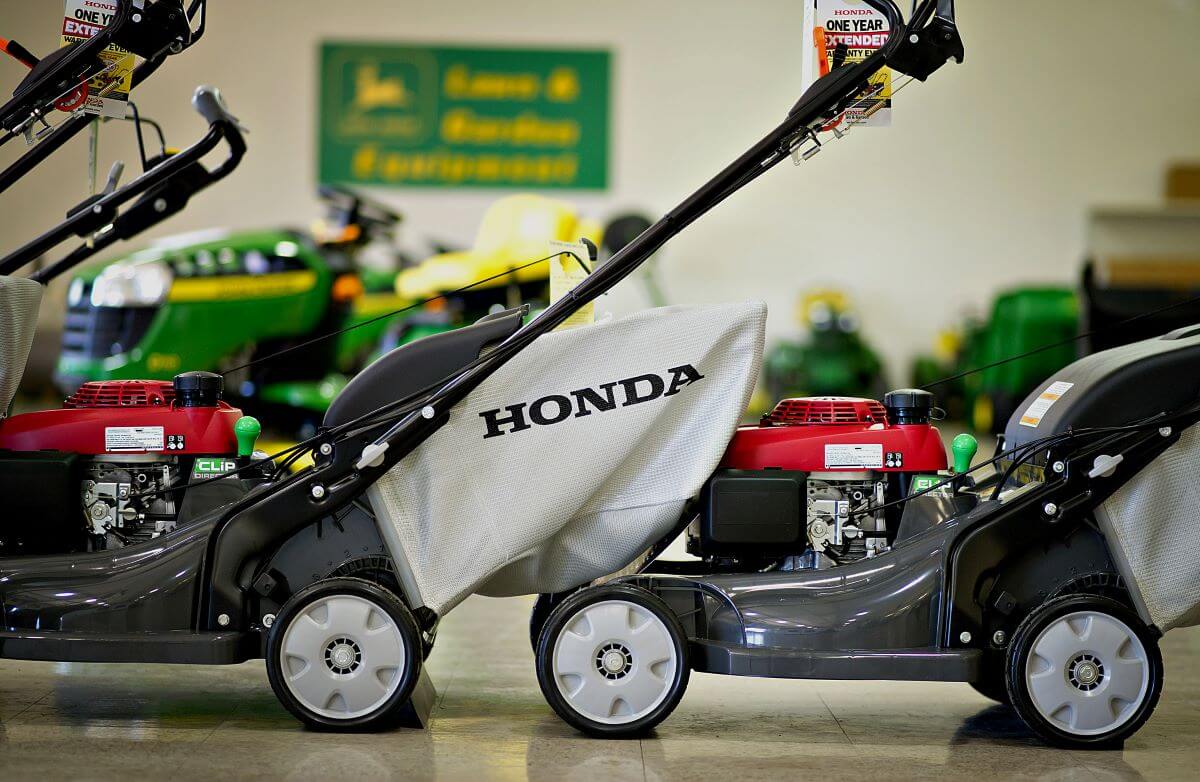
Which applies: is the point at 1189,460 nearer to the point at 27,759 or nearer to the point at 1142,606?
the point at 1142,606

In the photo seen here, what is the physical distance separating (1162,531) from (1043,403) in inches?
15.3

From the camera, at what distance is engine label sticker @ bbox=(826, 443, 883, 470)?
288 centimetres

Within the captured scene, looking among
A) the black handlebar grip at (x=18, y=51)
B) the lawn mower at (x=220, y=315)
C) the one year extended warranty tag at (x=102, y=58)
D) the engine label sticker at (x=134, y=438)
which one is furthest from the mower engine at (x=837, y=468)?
the lawn mower at (x=220, y=315)

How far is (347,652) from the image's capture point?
2643 mm

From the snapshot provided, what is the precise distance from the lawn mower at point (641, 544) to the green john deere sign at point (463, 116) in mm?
10598

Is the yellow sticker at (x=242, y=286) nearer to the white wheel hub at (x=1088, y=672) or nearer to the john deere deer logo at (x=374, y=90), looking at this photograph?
the white wheel hub at (x=1088, y=672)

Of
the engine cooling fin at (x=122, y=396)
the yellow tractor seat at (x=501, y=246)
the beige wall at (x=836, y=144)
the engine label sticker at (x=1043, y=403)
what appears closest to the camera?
the engine label sticker at (x=1043, y=403)

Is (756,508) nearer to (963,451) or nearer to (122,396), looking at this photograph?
(963,451)

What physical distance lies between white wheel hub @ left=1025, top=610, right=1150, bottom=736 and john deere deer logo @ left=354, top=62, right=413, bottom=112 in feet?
37.6

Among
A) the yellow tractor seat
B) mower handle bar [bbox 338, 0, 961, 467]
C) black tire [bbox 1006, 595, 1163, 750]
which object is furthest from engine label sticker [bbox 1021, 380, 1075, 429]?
→ the yellow tractor seat

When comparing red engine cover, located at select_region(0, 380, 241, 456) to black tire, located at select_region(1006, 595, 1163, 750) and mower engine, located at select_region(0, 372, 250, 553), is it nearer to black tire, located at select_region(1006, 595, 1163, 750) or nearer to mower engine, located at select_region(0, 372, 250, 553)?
mower engine, located at select_region(0, 372, 250, 553)

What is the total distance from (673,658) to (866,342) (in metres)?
10.8

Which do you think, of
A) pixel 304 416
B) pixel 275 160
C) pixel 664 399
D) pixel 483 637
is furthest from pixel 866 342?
pixel 664 399

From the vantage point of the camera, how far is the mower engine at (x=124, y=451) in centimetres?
298
